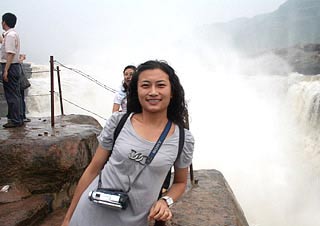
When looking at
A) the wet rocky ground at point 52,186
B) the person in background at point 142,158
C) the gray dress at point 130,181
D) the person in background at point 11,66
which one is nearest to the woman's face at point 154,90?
the person in background at point 142,158

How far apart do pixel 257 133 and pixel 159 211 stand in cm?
1373

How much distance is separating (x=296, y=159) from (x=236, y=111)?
13.0 ft

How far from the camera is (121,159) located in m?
1.31

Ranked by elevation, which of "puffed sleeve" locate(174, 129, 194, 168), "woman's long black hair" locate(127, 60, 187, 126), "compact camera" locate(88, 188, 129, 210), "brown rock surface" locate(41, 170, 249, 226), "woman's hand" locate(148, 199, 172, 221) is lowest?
"brown rock surface" locate(41, 170, 249, 226)

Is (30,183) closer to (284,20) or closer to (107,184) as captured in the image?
(107,184)

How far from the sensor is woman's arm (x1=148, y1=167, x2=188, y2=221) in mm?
1302

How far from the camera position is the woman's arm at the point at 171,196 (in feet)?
4.27

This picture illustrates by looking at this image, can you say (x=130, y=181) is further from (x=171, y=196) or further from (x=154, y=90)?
(x=154, y=90)

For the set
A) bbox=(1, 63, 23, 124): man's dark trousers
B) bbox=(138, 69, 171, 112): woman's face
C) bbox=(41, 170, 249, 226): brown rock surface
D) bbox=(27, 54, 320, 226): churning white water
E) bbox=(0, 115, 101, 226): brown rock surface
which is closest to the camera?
bbox=(138, 69, 171, 112): woman's face

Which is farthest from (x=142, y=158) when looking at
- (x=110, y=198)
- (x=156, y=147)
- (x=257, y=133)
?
(x=257, y=133)

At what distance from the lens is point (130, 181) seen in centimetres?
130

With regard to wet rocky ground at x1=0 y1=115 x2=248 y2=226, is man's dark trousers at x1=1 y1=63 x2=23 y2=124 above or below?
above

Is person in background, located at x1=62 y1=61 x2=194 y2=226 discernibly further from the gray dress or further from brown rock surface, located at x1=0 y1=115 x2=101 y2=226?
brown rock surface, located at x1=0 y1=115 x2=101 y2=226

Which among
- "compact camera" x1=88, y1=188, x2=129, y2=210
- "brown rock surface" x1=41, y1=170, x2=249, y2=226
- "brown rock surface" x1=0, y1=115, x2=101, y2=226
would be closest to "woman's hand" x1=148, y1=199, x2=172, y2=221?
"compact camera" x1=88, y1=188, x2=129, y2=210
